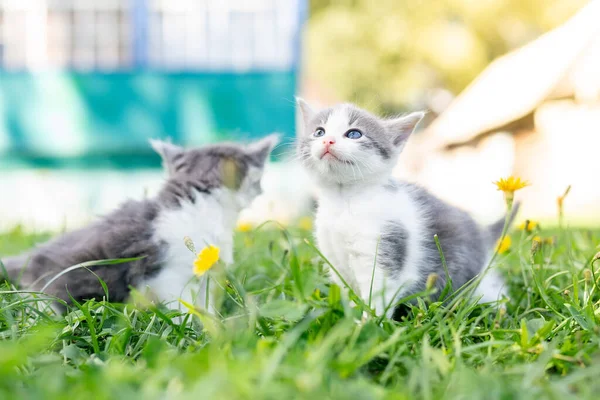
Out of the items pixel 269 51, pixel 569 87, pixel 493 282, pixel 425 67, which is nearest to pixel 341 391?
pixel 493 282

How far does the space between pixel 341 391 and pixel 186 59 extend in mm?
6990

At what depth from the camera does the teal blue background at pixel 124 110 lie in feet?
23.2

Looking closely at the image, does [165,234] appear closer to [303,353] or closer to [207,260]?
[207,260]

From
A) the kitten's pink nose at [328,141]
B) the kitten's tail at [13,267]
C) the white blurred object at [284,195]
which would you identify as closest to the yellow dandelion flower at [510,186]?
the kitten's pink nose at [328,141]


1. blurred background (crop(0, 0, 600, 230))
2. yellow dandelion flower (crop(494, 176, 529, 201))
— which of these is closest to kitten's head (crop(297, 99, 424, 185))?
yellow dandelion flower (crop(494, 176, 529, 201))

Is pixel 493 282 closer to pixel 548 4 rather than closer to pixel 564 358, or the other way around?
pixel 564 358

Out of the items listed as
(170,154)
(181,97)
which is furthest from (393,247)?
(181,97)

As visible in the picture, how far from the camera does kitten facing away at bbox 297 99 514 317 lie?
177 cm

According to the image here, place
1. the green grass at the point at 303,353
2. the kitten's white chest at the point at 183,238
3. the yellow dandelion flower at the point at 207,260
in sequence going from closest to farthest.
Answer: the green grass at the point at 303,353 → the yellow dandelion flower at the point at 207,260 → the kitten's white chest at the point at 183,238

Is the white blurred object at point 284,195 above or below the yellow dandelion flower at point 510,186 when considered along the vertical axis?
below

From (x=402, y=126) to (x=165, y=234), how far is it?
3.11 feet

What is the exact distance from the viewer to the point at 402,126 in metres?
2.05

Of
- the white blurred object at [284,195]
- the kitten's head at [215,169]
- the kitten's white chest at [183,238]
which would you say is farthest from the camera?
the white blurred object at [284,195]

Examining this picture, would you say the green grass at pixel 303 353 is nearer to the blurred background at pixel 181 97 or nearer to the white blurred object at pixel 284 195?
the white blurred object at pixel 284 195
